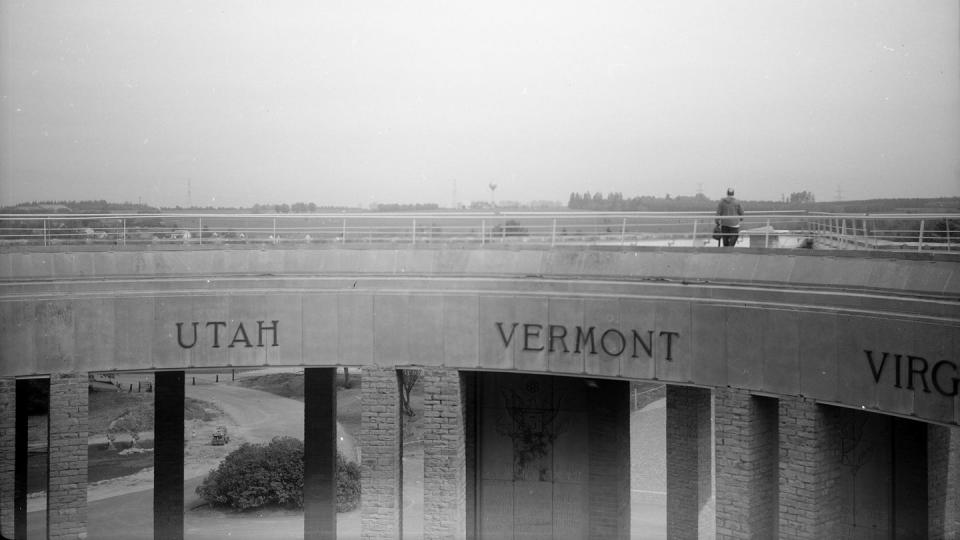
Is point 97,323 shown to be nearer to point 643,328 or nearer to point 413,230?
point 413,230

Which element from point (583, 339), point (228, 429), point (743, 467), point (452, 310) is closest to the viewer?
point (743, 467)

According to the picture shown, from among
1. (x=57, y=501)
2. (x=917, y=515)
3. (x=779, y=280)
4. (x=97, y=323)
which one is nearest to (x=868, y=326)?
(x=779, y=280)

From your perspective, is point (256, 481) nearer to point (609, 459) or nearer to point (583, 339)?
point (609, 459)

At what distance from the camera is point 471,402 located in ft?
51.6

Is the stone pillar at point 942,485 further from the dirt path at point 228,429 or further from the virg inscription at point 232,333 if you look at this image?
the dirt path at point 228,429

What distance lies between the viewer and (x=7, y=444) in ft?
51.6

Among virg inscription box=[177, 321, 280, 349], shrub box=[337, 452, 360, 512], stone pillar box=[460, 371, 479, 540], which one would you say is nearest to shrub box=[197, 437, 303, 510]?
shrub box=[337, 452, 360, 512]

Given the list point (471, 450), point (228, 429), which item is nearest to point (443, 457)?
point (471, 450)

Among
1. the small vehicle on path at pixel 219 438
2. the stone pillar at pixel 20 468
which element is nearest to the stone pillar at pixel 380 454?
the stone pillar at pixel 20 468

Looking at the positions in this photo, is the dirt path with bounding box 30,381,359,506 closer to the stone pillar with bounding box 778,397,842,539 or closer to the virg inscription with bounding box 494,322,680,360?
the virg inscription with bounding box 494,322,680,360

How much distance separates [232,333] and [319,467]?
4.29 m

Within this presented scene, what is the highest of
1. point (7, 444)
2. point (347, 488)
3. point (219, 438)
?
point (7, 444)

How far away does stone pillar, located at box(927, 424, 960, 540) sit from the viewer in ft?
48.1

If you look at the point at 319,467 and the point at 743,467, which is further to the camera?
the point at 319,467
